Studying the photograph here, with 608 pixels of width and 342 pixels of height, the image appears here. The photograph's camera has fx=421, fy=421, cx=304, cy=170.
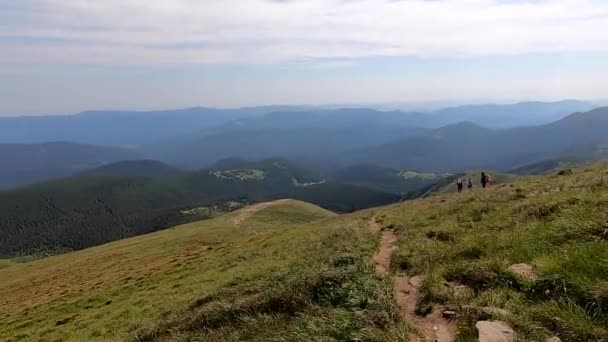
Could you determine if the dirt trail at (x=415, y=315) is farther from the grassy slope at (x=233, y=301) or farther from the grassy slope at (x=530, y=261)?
the grassy slope at (x=233, y=301)

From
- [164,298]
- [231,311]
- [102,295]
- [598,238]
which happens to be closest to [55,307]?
[102,295]

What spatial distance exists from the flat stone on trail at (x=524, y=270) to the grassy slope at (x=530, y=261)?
0.19 m

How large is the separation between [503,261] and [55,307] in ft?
114

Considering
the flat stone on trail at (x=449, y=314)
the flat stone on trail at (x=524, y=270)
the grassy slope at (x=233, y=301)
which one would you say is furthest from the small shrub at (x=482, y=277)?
the grassy slope at (x=233, y=301)

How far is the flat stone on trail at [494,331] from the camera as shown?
820 cm

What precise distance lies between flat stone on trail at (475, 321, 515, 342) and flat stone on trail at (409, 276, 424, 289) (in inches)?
145

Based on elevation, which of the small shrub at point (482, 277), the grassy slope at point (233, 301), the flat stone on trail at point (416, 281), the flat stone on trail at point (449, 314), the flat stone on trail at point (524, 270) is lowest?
the grassy slope at point (233, 301)

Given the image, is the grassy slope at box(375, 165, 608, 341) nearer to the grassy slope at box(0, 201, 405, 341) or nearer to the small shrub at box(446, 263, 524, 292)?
the small shrub at box(446, 263, 524, 292)

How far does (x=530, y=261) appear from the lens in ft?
39.0

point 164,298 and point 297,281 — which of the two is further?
point 164,298

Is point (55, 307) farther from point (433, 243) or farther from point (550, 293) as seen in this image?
point (550, 293)

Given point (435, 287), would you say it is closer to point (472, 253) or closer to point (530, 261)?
point (530, 261)

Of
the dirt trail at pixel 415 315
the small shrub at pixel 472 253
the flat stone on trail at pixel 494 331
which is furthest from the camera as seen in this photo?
the small shrub at pixel 472 253

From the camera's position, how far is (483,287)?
442 inches
